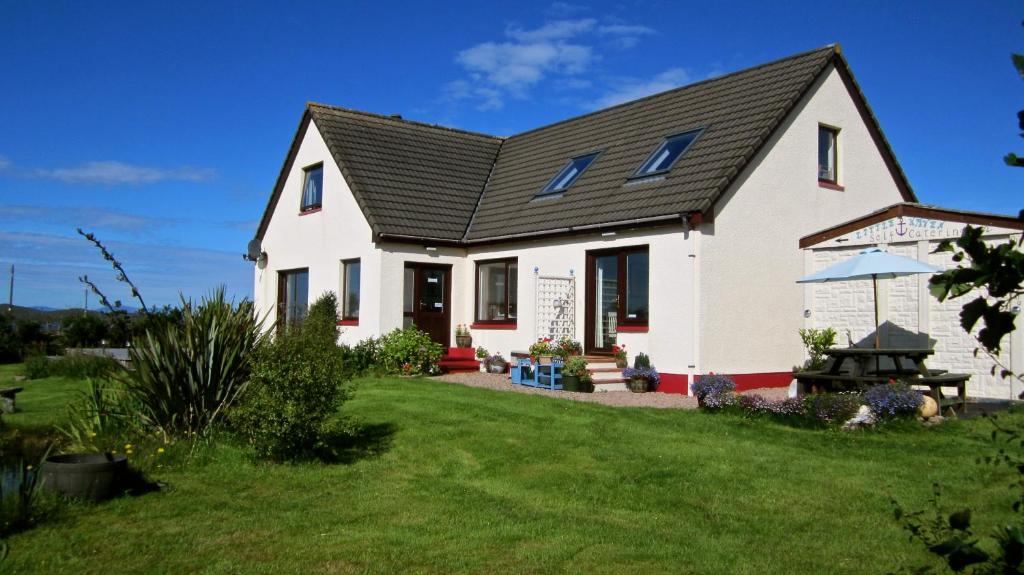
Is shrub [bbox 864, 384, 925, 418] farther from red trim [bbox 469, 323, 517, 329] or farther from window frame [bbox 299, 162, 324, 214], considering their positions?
window frame [bbox 299, 162, 324, 214]

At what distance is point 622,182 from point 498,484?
11.0 meters

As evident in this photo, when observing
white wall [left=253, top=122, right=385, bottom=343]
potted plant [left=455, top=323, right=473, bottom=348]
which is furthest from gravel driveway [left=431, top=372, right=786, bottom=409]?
white wall [left=253, top=122, right=385, bottom=343]

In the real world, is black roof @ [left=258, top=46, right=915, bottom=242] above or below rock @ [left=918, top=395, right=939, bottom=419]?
above

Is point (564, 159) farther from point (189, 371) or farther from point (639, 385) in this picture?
point (189, 371)

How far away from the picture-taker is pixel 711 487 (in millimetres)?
7887

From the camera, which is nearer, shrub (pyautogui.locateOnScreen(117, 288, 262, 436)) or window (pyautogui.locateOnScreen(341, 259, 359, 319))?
shrub (pyautogui.locateOnScreen(117, 288, 262, 436))

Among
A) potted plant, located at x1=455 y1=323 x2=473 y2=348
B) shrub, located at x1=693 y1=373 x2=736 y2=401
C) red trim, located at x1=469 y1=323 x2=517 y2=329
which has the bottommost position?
shrub, located at x1=693 y1=373 x2=736 y2=401

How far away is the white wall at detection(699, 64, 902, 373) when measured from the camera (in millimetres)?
15555

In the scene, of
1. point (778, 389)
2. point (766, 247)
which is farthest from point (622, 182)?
point (778, 389)

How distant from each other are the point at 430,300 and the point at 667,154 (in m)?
6.90

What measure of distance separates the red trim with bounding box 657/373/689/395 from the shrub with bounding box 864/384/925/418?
15.6ft

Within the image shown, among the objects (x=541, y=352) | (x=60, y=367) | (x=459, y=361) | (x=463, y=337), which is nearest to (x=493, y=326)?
(x=463, y=337)

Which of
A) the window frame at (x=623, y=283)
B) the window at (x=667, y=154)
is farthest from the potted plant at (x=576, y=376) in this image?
the window at (x=667, y=154)

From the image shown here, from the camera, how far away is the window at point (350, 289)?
70.0ft
